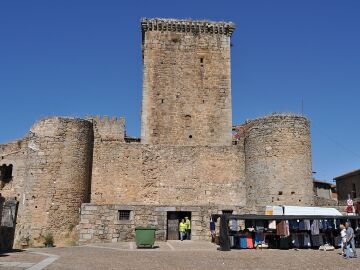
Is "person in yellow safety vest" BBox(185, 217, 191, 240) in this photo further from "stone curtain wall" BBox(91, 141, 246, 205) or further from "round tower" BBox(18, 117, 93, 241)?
"round tower" BBox(18, 117, 93, 241)

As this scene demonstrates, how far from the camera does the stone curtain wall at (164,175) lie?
77.4 feet

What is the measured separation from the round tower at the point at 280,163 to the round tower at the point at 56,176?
853 centimetres

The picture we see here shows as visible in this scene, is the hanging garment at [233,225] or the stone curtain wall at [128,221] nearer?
the hanging garment at [233,225]

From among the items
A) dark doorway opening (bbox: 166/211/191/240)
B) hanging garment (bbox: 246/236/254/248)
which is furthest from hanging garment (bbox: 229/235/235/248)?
dark doorway opening (bbox: 166/211/191/240)

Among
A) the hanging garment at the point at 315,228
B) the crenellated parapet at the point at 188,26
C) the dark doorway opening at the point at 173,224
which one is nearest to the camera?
the hanging garment at the point at 315,228

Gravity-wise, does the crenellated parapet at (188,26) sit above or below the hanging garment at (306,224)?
above

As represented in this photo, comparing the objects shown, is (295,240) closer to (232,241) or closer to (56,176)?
(232,241)

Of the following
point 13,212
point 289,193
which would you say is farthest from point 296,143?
point 13,212

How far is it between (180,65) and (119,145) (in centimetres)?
726

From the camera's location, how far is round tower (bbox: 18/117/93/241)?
2172cm

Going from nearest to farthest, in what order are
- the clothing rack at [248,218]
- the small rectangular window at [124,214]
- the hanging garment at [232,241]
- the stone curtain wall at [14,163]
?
1. the clothing rack at [248,218]
2. the hanging garment at [232,241]
3. the small rectangular window at [124,214]
4. the stone curtain wall at [14,163]

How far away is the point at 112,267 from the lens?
Result: 11172 mm

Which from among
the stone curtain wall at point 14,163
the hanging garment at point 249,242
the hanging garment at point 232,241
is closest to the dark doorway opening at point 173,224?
the hanging garment at point 232,241

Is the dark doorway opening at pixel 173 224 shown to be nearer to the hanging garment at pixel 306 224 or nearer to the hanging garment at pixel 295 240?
the hanging garment at pixel 295 240
